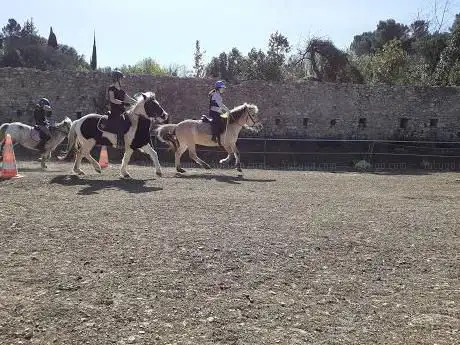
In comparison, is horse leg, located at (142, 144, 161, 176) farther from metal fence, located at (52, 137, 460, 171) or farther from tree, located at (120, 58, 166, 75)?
tree, located at (120, 58, 166, 75)

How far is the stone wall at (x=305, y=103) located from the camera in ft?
63.2

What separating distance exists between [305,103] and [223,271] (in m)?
16.7

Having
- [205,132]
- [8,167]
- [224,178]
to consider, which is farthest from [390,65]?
[8,167]

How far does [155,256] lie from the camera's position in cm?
437

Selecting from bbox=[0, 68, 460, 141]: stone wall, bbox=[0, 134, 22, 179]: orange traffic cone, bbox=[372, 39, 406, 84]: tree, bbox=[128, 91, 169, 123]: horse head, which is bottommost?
bbox=[0, 134, 22, 179]: orange traffic cone

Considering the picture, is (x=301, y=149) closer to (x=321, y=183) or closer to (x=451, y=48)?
(x=321, y=183)

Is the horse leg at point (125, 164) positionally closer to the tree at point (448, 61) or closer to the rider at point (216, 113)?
the rider at point (216, 113)

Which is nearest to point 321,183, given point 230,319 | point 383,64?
point 230,319

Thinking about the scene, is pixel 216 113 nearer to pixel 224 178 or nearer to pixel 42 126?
pixel 224 178

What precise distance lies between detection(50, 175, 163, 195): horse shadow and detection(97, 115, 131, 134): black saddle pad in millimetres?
1093

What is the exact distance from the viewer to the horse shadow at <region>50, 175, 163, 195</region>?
8.06 metres

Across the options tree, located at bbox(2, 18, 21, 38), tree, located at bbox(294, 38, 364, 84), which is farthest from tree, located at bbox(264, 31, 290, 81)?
tree, located at bbox(2, 18, 21, 38)

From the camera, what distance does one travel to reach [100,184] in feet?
28.8

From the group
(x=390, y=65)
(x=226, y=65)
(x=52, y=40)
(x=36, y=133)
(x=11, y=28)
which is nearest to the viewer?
(x=36, y=133)
